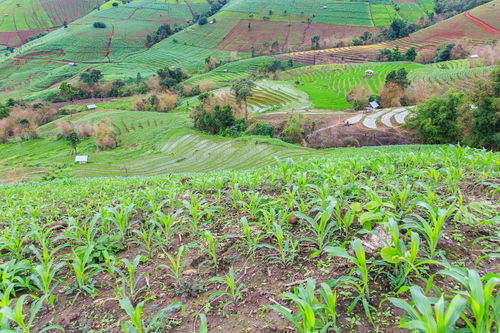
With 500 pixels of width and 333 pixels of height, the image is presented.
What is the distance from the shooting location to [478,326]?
1663mm

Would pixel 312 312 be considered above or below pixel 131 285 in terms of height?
above

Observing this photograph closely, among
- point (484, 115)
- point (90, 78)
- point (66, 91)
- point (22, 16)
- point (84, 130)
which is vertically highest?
point (22, 16)

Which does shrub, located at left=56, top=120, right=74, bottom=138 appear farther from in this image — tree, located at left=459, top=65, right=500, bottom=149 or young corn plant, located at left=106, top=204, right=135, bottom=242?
tree, located at left=459, top=65, right=500, bottom=149

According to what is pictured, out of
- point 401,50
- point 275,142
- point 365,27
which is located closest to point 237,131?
Result: point 275,142

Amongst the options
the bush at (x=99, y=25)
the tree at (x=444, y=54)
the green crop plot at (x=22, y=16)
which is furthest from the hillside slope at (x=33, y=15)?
the tree at (x=444, y=54)

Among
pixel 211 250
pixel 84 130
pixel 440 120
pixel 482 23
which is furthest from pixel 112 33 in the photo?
pixel 211 250

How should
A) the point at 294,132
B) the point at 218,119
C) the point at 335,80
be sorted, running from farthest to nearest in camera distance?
the point at 335,80
the point at 218,119
the point at 294,132

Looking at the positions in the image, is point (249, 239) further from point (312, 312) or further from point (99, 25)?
point (99, 25)

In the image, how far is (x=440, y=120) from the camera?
25.4 m

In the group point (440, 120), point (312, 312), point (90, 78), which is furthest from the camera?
point (90, 78)

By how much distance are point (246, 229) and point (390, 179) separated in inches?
115

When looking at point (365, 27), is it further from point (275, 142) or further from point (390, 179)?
point (390, 179)

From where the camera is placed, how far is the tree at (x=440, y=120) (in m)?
24.9

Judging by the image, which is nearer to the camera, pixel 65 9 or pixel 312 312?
pixel 312 312
